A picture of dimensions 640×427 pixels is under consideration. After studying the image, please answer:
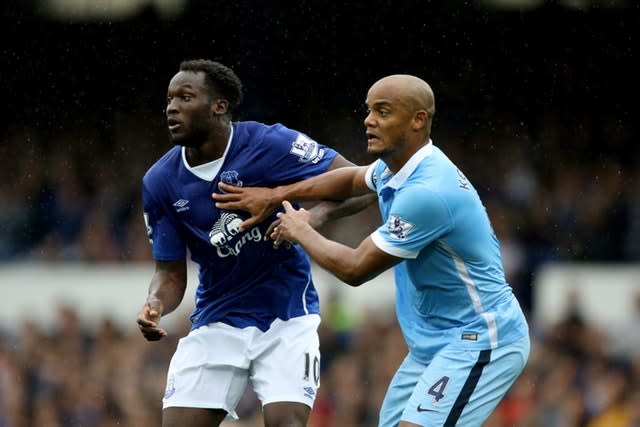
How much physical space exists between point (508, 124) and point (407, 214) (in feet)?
34.7

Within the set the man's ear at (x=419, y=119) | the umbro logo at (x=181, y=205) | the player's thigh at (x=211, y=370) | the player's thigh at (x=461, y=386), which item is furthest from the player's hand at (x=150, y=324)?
the man's ear at (x=419, y=119)

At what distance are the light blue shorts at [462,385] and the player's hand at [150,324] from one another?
1.23 m

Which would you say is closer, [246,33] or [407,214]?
[407,214]

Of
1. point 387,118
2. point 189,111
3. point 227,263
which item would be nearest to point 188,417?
point 227,263

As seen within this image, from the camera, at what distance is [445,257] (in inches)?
245

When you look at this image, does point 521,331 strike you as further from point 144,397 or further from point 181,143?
point 144,397

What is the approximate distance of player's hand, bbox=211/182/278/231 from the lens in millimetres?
6789

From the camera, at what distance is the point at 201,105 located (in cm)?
680

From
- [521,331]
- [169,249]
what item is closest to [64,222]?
[169,249]

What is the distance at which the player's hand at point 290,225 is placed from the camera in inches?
250

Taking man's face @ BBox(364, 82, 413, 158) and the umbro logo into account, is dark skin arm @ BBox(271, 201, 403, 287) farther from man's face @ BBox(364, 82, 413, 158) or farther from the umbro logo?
the umbro logo

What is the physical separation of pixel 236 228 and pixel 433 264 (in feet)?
3.72

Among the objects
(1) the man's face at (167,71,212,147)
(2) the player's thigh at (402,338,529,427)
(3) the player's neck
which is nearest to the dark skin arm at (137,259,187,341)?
(3) the player's neck

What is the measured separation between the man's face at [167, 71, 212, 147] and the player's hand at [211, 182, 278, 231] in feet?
0.93
